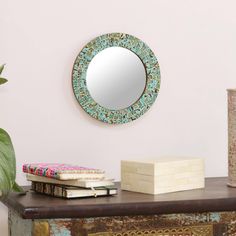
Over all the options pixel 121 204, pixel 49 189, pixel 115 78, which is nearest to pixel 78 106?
pixel 115 78

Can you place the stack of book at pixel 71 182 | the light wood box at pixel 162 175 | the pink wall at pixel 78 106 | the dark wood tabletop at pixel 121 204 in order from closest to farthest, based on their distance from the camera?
the dark wood tabletop at pixel 121 204 → the stack of book at pixel 71 182 → the light wood box at pixel 162 175 → the pink wall at pixel 78 106

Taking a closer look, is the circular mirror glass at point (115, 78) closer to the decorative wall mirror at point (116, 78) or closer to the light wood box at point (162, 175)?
the decorative wall mirror at point (116, 78)

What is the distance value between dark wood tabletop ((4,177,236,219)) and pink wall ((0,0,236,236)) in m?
0.47

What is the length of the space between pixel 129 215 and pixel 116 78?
80 centimetres

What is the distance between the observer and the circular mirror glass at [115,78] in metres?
2.68

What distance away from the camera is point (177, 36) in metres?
2.84

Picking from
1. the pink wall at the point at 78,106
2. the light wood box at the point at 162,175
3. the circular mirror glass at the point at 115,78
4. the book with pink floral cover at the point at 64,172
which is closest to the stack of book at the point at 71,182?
the book with pink floral cover at the point at 64,172

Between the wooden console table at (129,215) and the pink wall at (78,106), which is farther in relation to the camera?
the pink wall at (78,106)

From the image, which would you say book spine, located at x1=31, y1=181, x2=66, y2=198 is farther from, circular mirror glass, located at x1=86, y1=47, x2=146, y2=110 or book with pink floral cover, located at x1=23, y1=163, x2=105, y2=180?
circular mirror glass, located at x1=86, y1=47, x2=146, y2=110

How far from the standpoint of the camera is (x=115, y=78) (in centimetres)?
270

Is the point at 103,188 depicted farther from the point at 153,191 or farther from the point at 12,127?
the point at 12,127

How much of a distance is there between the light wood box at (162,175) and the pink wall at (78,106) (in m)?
0.39

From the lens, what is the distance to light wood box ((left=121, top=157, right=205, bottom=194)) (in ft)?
7.43

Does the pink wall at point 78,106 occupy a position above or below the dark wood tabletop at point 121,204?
above
